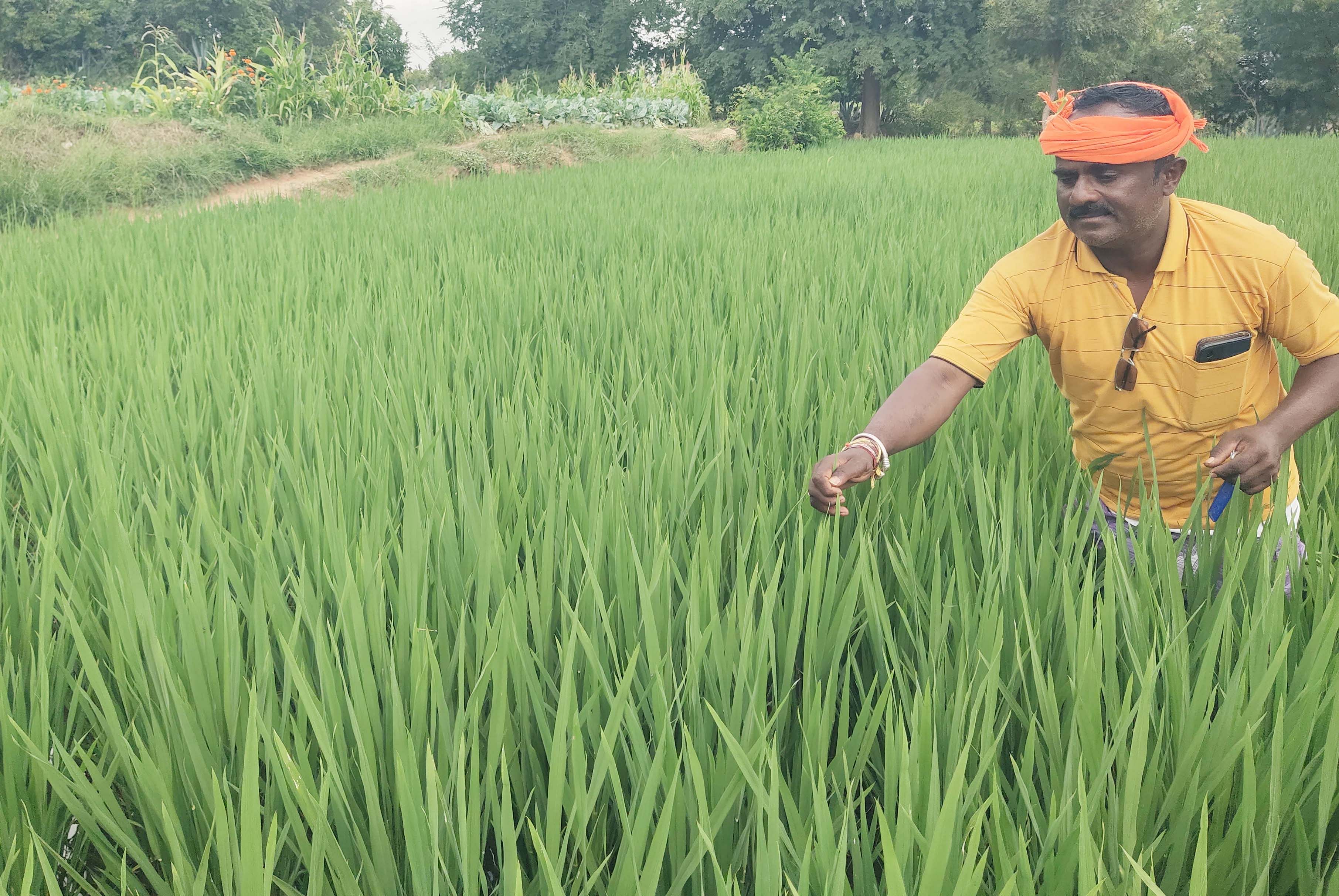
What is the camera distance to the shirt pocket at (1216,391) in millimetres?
1354

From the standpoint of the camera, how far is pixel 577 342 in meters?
2.29

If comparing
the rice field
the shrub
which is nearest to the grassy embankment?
the shrub

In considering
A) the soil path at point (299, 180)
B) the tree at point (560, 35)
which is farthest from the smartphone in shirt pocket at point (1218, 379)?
the tree at point (560, 35)

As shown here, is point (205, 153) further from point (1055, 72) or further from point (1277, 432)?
point (1055, 72)

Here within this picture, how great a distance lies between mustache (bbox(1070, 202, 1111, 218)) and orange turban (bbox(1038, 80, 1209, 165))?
2.2 inches

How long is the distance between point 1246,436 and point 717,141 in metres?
13.3

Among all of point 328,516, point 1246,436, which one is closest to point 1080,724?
point 1246,436

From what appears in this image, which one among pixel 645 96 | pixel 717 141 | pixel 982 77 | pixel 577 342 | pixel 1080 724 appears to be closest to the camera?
pixel 1080 724

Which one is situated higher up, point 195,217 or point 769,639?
point 195,217

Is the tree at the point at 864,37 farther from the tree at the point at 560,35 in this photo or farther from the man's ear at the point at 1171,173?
the man's ear at the point at 1171,173

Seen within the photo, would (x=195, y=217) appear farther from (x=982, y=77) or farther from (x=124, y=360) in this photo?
(x=982, y=77)

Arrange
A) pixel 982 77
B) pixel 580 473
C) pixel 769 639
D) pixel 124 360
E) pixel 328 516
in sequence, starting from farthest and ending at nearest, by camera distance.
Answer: pixel 982 77 → pixel 124 360 → pixel 580 473 → pixel 328 516 → pixel 769 639

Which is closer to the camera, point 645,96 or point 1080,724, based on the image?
point 1080,724

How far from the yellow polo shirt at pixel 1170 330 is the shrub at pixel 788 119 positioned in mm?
12565
